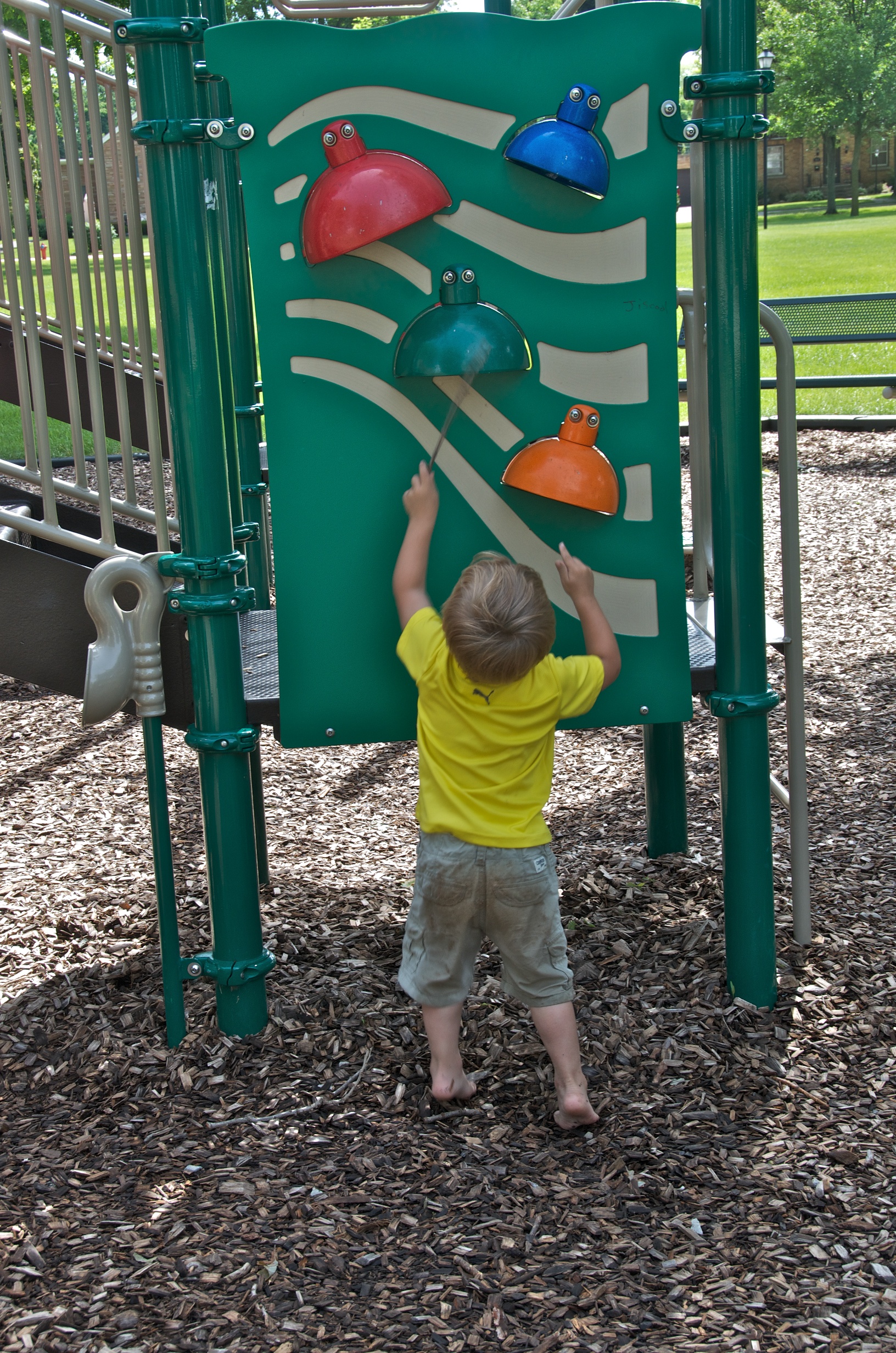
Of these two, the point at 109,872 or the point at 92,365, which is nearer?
the point at 92,365

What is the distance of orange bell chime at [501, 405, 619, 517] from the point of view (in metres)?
2.66

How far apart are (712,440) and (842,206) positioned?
176 ft

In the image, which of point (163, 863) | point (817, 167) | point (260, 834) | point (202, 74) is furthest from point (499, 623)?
point (817, 167)

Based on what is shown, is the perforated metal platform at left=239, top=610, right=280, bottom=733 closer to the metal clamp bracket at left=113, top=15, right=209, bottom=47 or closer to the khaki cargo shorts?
the khaki cargo shorts

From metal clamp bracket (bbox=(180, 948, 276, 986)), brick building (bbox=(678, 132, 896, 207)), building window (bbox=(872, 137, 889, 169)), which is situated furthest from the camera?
building window (bbox=(872, 137, 889, 169))

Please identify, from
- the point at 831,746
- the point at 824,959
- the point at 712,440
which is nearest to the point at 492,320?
the point at 712,440

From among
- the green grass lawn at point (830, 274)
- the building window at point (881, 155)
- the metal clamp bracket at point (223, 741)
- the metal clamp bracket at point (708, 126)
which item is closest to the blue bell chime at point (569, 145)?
the metal clamp bracket at point (708, 126)

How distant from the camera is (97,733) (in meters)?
5.62

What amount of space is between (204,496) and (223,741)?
534mm

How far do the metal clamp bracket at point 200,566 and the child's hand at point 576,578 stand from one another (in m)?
0.69

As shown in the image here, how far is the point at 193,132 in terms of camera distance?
253cm

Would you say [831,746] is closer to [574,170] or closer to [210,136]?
[574,170]

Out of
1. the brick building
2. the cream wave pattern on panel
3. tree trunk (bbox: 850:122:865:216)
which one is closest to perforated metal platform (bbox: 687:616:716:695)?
the cream wave pattern on panel

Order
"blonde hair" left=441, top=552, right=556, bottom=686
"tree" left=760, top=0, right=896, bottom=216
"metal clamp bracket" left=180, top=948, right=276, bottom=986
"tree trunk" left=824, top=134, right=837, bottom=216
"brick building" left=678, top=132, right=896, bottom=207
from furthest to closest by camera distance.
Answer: "brick building" left=678, top=132, right=896, bottom=207
"tree trunk" left=824, top=134, right=837, bottom=216
"tree" left=760, top=0, right=896, bottom=216
"metal clamp bracket" left=180, top=948, right=276, bottom=986
"blonde hair" left=441, top=552, right=556, bottom=686
